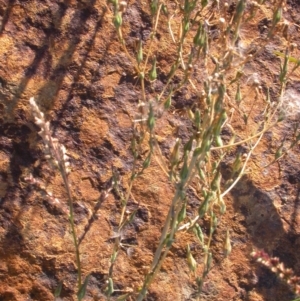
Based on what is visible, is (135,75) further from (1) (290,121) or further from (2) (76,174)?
(1) (290,121)

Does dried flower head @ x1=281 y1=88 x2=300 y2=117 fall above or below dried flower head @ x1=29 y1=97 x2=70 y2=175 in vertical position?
above

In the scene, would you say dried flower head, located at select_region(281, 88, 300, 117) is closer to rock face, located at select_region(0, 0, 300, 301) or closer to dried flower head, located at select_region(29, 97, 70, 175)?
rock face, located at select_region(0, 0, 300, 301)

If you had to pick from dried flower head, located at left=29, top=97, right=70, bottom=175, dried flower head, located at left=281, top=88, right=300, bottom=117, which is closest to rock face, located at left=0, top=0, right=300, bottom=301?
dried flower head, located at left=281, top=88, right=300, bottom=117

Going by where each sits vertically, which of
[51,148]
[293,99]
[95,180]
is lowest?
[51,148]

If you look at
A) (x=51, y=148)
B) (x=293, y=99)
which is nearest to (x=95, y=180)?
(x=51, y=148)

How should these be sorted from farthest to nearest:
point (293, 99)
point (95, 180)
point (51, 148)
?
point (293, 99)
point (95, 180)
point (51, 148)

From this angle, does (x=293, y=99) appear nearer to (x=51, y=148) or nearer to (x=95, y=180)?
(x=95, y=180)

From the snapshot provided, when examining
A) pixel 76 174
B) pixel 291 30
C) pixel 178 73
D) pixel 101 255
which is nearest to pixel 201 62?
pixel 178 73

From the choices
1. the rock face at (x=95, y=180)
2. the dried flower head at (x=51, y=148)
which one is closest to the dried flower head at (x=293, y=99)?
the rock face at (x=95, y=180)
